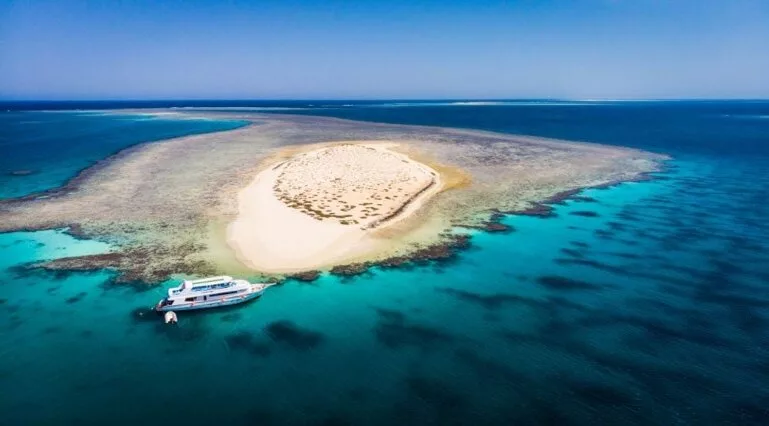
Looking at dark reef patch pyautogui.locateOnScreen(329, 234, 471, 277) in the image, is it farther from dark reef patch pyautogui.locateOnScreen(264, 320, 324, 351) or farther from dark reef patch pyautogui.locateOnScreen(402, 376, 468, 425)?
dark reef patch pyautogui.locateOnScreen(402, 376, 468, 425)

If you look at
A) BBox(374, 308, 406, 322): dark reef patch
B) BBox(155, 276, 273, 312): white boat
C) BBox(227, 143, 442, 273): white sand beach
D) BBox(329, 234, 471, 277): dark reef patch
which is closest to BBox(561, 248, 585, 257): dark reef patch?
BBox(329, 234, 471, 277): dark reef patch

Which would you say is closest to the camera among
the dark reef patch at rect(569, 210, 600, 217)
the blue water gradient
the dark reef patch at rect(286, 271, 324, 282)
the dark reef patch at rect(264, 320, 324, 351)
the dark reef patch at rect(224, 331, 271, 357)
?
the dark reef patch at rect(224, 331, 271, 357)

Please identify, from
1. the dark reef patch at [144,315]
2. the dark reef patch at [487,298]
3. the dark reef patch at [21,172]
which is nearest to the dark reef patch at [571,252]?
the dark reef patch at [487,298]

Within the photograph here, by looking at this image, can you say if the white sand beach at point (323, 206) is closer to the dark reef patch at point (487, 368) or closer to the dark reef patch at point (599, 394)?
the dark reef patch at point (487, 368)

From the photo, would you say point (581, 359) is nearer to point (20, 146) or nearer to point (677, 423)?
point (677, 423)

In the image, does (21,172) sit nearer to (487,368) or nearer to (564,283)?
(487,368)

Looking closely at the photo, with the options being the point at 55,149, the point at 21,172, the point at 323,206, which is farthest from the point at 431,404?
the point at 55,149
